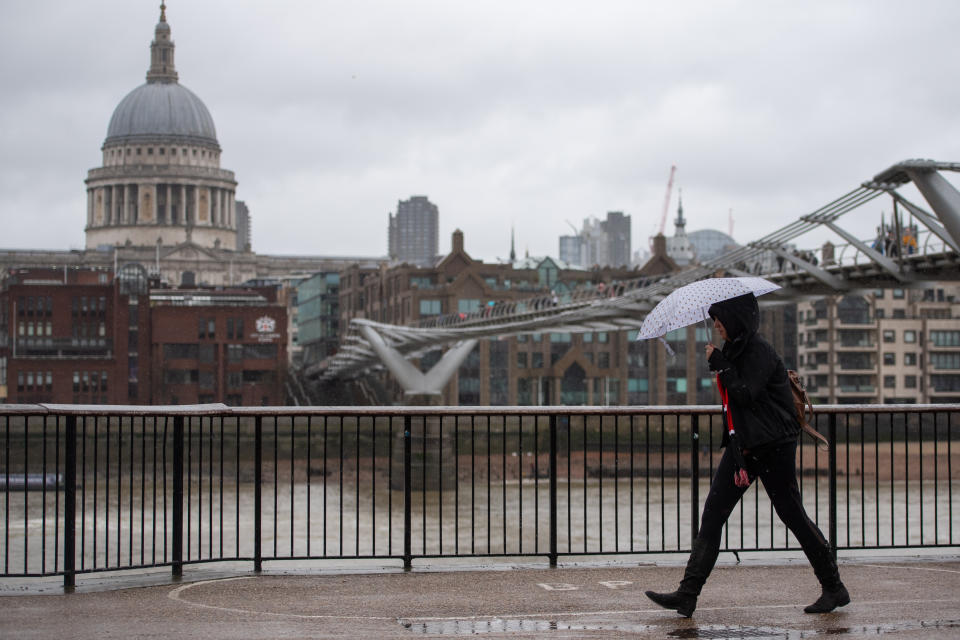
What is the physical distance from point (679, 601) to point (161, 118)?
162939 mm

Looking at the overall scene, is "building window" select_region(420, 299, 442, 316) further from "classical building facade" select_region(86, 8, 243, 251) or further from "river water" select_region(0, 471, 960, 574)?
"classical building facade" select_region(86, 8, 243, 251)

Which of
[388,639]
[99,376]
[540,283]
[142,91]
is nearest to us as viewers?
[388,639]

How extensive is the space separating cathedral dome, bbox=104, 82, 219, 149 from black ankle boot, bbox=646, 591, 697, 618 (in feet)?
523

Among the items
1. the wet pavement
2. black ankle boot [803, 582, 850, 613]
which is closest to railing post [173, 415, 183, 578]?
the wet pavement

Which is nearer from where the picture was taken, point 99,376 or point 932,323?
point 99,376

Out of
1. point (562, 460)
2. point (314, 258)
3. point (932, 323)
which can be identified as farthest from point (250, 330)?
point (314, 258)

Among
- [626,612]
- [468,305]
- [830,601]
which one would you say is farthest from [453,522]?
[468,305]

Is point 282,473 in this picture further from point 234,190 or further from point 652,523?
point 234,190

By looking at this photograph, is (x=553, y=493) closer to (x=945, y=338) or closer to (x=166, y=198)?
(x=945, y=338)

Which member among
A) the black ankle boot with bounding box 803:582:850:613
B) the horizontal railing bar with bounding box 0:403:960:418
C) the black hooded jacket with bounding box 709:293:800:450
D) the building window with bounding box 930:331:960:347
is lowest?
the black ankle boot with bounding box 803:582:850:613

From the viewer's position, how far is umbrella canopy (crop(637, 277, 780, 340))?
7184 mm

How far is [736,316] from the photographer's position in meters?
7.21

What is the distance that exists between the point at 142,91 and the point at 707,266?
409 ft

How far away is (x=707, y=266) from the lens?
5484 cm
